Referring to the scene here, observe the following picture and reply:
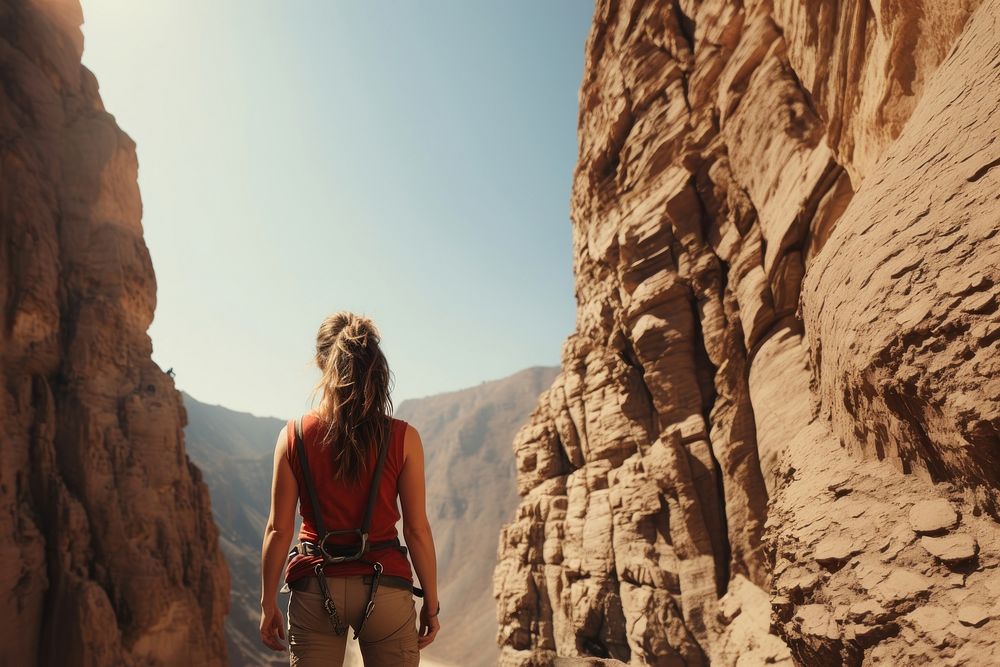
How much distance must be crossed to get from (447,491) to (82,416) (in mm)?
66813

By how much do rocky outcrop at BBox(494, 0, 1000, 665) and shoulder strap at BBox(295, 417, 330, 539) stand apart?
281 cm

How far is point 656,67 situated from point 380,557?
1476 centimetres

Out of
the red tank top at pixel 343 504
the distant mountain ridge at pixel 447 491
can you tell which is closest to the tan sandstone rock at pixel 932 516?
the red tank top at pixel 343 504

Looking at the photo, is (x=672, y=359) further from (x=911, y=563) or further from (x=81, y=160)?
(x=81, y=160)

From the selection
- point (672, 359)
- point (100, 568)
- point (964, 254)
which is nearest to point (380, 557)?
point (964, 254)

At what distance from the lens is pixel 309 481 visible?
2.48m

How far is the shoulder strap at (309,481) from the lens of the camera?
2.42 meters

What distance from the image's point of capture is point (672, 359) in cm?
1266

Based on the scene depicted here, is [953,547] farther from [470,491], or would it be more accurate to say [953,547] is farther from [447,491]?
[447,491]

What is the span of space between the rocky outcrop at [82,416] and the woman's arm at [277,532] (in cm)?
1473

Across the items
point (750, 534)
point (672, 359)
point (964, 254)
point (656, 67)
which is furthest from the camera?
point (656, 67)

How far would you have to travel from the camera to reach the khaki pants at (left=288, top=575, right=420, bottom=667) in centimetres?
234

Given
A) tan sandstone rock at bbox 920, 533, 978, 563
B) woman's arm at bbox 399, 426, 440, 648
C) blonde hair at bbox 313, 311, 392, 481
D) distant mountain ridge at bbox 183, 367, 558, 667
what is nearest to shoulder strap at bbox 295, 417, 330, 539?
blonde hair at bbox 313, 311, 392, 481

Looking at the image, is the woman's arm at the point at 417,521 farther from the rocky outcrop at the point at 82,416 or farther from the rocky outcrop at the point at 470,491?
the rocky outcrop at the point at 470,491
